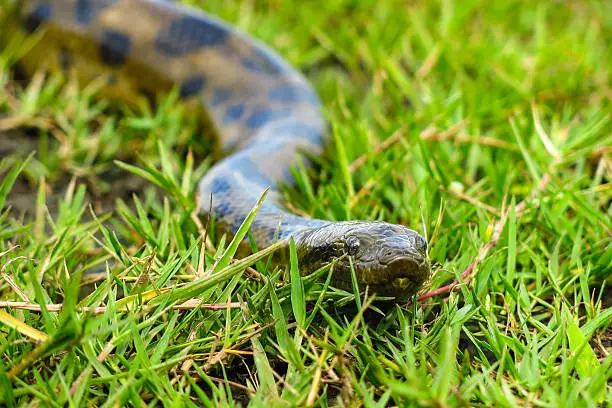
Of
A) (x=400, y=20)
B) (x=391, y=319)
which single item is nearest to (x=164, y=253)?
(x=391, y=319)

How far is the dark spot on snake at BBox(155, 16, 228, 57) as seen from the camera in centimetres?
442

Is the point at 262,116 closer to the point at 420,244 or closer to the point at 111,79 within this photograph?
the point at 111,79

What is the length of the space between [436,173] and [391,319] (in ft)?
3.70

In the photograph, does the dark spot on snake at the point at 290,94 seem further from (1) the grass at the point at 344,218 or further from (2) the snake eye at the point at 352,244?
(2) the snake eye at the point at 352,244

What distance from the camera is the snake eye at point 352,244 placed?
2.13 meters

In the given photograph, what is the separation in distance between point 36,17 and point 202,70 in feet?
3.74

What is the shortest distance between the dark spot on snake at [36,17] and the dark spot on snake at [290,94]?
5.16ft

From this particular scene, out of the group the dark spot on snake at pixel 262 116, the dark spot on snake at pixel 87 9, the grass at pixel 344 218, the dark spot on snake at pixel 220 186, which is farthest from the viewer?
the dark spot on snake at pixel 87 9

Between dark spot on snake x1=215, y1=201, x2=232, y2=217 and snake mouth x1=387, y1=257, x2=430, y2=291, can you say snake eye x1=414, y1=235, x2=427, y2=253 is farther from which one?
dark spot on snake x1=215, y1=201, x2=232, y2=217

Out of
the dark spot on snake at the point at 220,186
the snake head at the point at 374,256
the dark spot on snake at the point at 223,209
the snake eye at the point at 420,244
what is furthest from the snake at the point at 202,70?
the snake eye at the point at 420,244

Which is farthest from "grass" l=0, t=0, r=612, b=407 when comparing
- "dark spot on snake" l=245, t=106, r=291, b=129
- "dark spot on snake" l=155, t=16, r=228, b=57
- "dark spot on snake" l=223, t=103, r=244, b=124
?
"dark spot on snake" l=155, t=16, r=228, b=57

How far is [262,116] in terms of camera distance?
4031mm

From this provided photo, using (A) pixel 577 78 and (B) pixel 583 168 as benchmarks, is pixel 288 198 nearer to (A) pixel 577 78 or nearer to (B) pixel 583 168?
(B) pixel 583 168

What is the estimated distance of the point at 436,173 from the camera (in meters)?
3.12
